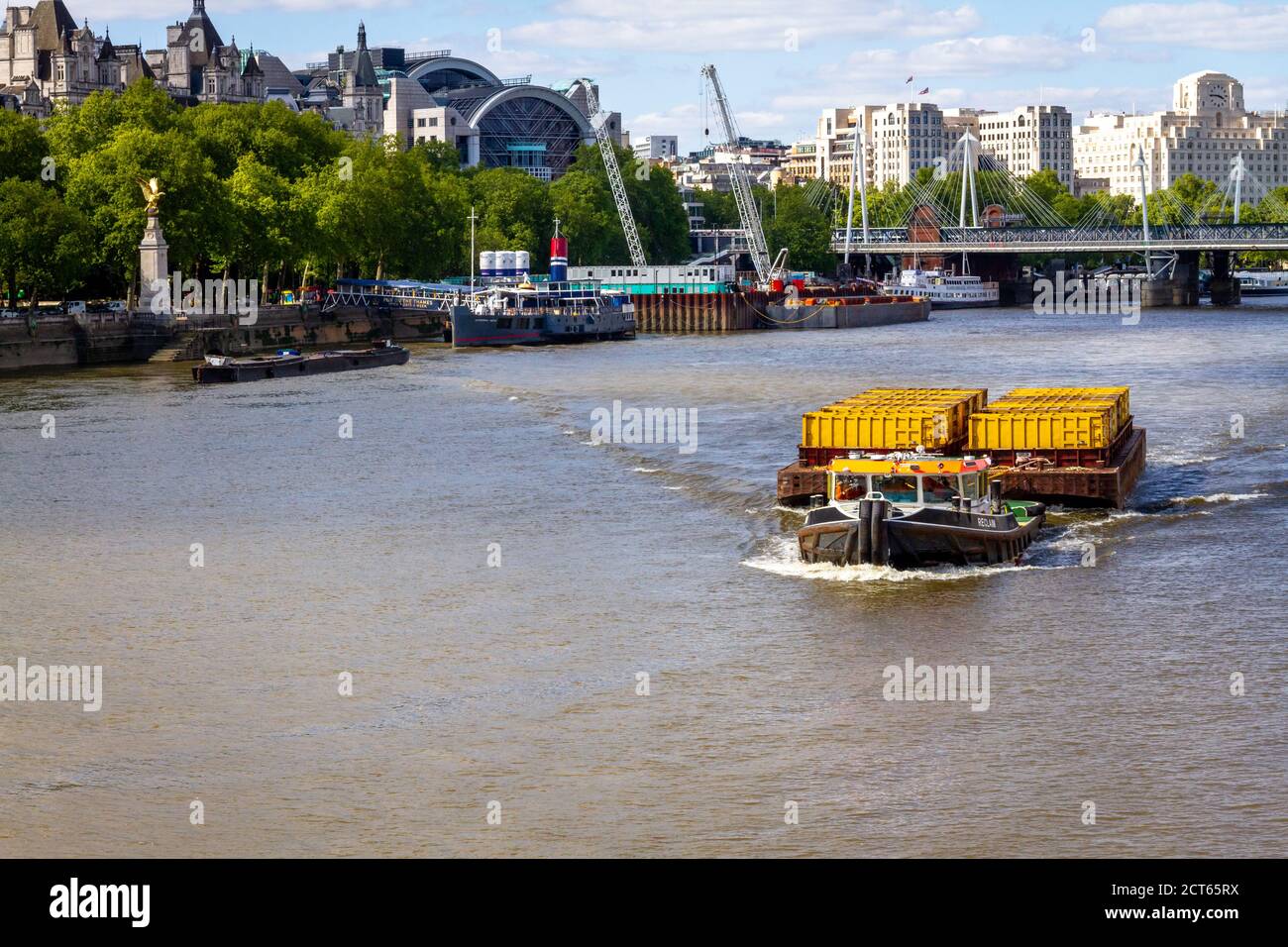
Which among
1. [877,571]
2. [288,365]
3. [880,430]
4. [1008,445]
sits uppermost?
[288,365]

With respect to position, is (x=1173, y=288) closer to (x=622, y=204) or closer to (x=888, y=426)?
(x=622, y=204)

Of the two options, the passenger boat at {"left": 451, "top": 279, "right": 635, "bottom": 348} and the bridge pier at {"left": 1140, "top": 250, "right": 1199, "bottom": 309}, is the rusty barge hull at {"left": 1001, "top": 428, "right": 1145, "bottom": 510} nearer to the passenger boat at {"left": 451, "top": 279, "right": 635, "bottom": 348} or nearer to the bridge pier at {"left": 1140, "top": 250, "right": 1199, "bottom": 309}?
the passenger boat at {"left": 451, "top": 279, "right": 635, "bottom": 348}

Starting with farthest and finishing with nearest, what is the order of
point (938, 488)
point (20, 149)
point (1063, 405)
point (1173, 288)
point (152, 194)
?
1. point (1173, 288)
2. point (20, 149)
3. point (152, 194)
4. point (1063, 405)
5. point (938, 488)

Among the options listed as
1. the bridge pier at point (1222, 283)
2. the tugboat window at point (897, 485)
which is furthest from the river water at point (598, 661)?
the bridge pier at point (1222, 283)

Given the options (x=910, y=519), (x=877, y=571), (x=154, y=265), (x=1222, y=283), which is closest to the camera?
(x=877, y=571)

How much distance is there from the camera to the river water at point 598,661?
20.1 metres

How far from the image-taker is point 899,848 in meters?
19.0

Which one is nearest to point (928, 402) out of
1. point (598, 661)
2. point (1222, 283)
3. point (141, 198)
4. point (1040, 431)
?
point (1040, 431)

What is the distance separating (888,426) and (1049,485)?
3.55 metres

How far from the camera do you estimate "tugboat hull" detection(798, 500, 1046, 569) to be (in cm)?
3316

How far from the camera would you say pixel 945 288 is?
177m

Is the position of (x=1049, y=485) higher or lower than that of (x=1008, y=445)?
lower

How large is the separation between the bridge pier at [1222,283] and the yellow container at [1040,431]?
5183 inches
